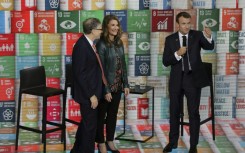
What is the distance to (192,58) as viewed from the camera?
18.6 ft

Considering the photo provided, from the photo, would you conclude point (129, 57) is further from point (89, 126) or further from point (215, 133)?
point (89, 126)

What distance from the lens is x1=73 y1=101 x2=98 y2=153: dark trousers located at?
5.28 meters

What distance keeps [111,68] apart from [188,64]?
810 mm

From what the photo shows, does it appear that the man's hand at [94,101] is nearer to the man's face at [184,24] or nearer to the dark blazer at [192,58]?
the dark blazer at [192,58]

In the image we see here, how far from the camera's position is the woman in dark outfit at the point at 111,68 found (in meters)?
5.52

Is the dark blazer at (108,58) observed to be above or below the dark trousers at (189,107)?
above

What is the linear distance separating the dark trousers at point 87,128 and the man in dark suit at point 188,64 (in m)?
0.98

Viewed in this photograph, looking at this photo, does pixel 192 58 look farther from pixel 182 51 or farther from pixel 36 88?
pixel 36 88

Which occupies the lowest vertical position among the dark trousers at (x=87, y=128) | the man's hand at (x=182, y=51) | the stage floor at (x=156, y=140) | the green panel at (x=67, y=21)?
the stage floor at (x=156, y=140)

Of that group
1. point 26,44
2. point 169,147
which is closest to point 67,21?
point 26,44

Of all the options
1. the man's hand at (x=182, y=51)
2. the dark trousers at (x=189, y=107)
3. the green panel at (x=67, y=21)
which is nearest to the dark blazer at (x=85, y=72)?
the man's hand at (x=182, y=51)

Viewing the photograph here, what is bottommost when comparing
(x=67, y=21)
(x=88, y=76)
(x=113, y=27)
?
(x=88, y=76)

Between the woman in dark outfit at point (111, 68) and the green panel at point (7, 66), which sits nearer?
the woman in dark outfit at point (111, 68)

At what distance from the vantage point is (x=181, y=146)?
6281mm
